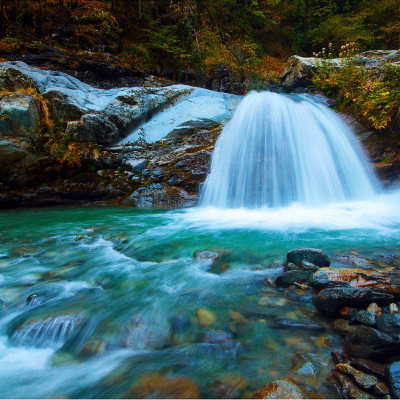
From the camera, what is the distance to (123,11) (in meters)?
13.6

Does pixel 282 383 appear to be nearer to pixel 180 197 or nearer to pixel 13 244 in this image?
pixel 13 244

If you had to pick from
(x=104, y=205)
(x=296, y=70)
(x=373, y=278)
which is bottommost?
(x=104, y=205)

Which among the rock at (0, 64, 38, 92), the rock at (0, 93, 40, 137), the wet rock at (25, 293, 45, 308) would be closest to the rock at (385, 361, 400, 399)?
the wet rock at (25, 293, 45, 308)

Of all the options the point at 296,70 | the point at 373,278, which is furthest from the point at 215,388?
the point at 296,70

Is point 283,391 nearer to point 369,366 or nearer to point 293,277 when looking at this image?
point 369,366

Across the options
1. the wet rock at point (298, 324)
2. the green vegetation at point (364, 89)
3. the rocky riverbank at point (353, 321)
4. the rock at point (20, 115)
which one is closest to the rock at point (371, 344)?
the rocky riverbank at point (353, 321)

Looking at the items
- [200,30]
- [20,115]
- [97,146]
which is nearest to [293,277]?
[97,146]

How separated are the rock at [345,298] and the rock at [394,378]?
602 millimetres

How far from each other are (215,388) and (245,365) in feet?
0.92

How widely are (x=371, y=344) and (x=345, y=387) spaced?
0.35 meters

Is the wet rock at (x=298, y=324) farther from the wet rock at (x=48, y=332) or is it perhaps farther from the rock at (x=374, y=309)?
the wet rock at (x=48, y=332)

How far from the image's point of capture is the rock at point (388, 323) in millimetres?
1675

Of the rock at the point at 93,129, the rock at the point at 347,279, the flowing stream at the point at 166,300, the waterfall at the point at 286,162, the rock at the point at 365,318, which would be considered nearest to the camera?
Answer: the flowing stream at the point at 166,300

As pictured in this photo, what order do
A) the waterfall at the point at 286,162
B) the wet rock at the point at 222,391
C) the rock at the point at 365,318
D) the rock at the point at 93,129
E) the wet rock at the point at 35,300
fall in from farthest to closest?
the rock at the point at 93,129 < the waterfall at the point at 286,162 < the wet rock at the point at 35,300 < the rock at the point at 365,318 < the wet rock at the point at 222,391
